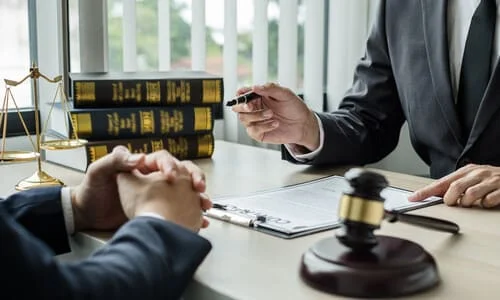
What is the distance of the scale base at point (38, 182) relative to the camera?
Result: 1.29m

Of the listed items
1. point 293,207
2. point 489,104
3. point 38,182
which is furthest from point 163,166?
point 489,104

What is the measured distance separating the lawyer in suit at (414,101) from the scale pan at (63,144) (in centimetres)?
30

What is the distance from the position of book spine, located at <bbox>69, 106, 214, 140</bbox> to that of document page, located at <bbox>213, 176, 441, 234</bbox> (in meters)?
0.33

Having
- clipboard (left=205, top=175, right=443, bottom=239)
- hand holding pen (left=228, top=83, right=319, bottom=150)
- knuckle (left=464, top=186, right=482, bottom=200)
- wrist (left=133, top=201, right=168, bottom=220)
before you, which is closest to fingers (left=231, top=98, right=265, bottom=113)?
hand holding pen (left=228, top=83, right=319, bottom=150)

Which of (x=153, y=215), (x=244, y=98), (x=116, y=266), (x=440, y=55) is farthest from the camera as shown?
(x=440, y=55)

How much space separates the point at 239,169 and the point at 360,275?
0.74 metres

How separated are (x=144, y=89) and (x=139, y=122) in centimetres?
7

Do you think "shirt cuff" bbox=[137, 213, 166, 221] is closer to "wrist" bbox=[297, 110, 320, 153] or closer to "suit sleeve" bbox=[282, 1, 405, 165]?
"wrist" bbox=[297, 110, 320, 153]

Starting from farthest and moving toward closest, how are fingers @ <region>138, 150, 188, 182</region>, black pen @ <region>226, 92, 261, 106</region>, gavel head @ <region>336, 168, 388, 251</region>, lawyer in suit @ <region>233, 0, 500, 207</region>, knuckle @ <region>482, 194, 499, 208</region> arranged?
1. lawyer in suit @ <region>233, 0, 500, 207</region>
2. black pen @ <region>226, 92, 261, 106</region>
3. knuckle @ <region>482, 194, 499, 208</region>
4. fingers @ <region>138, 150, 188, 182</region>
5. gavel head @ <region>336, 168, 388, 251</region>

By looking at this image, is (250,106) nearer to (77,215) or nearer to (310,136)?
(310,136)

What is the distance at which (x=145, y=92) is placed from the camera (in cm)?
153

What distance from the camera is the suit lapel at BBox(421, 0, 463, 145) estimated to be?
1.63 meters

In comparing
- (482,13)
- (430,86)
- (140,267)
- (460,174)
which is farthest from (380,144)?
(140,267)

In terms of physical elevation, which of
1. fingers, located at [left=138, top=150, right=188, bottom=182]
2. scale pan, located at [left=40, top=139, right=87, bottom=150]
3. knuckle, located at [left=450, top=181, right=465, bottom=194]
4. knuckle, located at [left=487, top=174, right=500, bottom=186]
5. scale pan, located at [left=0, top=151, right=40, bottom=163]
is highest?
fingers, located at [left=138, top=150, right=188, bottom=182]
